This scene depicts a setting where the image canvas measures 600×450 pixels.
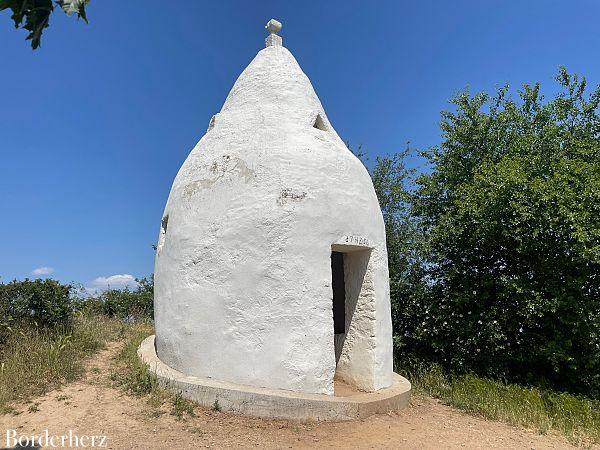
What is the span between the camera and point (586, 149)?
1001 centimetres

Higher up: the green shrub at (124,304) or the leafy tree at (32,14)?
the leafy tree at (32,14)

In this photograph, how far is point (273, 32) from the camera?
823cm

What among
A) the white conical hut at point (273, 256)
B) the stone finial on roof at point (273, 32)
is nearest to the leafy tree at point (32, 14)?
the white conical hut at point (273, 256)

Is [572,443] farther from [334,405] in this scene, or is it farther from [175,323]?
[175,323]

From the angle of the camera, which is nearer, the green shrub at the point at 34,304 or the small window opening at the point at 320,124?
the small window opening at the point at 320,124

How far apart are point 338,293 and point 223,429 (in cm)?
414

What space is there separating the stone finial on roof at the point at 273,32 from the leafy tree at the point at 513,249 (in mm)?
5212

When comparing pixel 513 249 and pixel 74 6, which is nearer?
pixel 74 6

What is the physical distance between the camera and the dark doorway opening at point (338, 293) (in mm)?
8016

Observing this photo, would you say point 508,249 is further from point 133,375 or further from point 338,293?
point 133,375

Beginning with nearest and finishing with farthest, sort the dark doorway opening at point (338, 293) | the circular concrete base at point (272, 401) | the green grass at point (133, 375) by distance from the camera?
1. the circular concrete base at point (272, 401)
2. the green grass at point (133, 375)
3. the dark doorway opening at point (338, 293)

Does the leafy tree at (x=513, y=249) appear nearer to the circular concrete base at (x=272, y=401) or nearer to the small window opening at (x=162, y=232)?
the circular concrete base at (x=272, y=401)

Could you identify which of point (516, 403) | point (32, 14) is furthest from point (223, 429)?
point (516, 403)

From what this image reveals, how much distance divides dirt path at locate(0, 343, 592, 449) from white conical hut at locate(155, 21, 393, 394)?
2.01 feet
